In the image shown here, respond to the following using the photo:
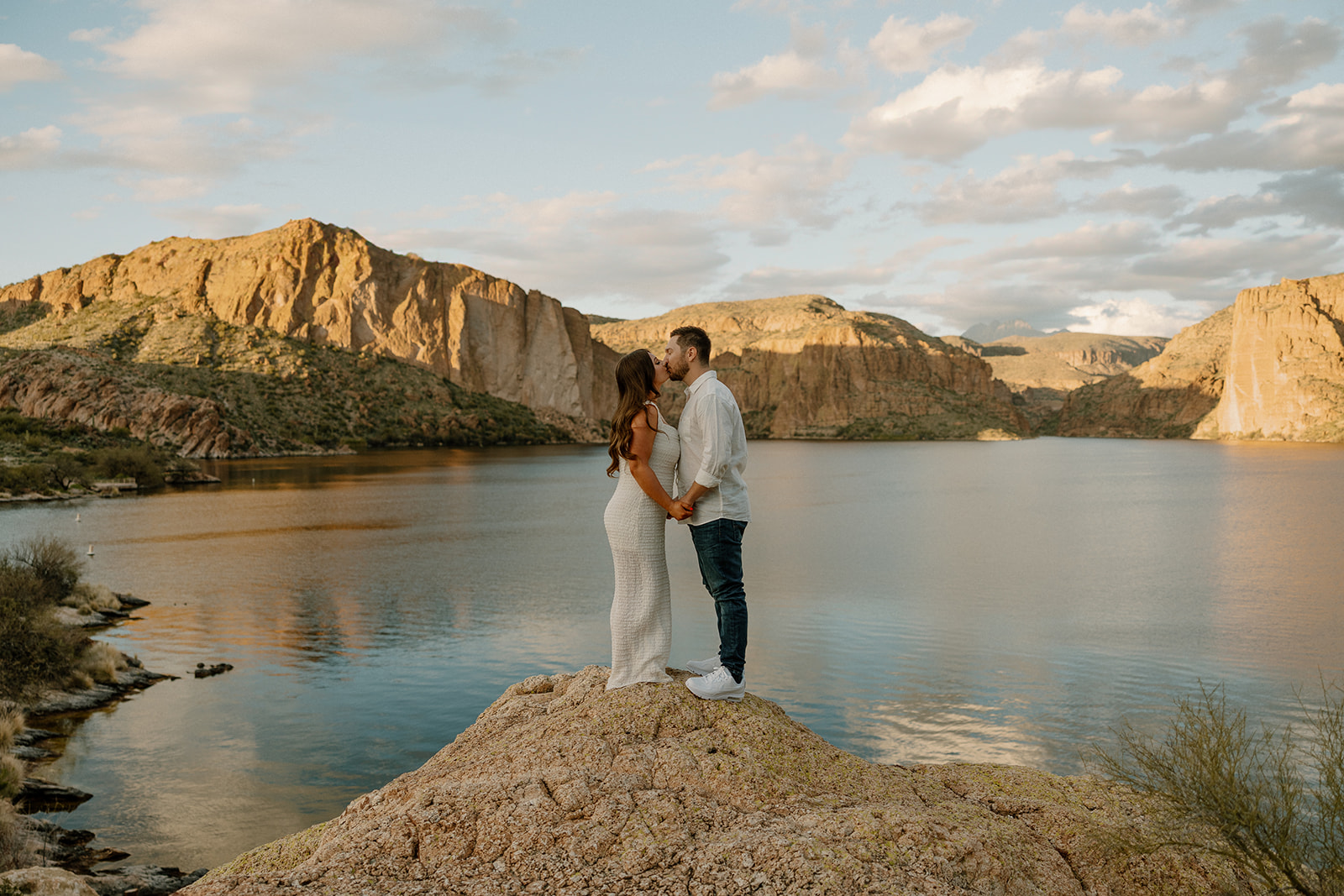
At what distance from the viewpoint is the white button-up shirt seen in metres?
5.68

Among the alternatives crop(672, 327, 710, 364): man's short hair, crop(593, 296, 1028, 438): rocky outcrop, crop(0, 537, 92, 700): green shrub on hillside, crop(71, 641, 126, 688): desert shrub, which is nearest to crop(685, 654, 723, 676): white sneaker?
crop(672, 327, 710, 364): man's short hair

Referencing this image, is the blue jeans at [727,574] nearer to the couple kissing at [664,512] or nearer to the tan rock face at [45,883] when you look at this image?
the couple kissing at [664,512]

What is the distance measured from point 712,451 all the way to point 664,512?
57 centimetres

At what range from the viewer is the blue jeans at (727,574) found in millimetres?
5906

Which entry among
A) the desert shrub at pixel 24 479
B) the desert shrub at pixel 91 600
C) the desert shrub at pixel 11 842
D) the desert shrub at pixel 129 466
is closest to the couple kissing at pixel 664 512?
the desert shrub at pixel 11 842

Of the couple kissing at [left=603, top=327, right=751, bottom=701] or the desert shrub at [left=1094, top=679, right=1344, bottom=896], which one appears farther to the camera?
the couple kissing at [left=603, top=327, right=751, bottom=701]

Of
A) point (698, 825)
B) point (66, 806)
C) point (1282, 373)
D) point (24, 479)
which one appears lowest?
point (66, 806)

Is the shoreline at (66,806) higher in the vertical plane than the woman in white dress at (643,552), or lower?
lower

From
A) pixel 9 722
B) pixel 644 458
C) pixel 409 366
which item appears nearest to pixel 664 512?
pixel 644 458

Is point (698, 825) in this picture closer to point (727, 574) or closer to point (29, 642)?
point (727, 574)

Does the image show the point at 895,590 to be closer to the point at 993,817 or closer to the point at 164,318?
the point at 993,817

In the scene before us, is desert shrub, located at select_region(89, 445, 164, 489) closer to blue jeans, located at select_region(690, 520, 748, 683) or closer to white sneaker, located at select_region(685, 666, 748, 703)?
blue jeans, located at select_region(690, 520, 748, 683)

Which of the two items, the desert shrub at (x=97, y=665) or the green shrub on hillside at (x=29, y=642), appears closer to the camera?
the green shrub on hillside at (x=29, y=642)

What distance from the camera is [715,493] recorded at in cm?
590
